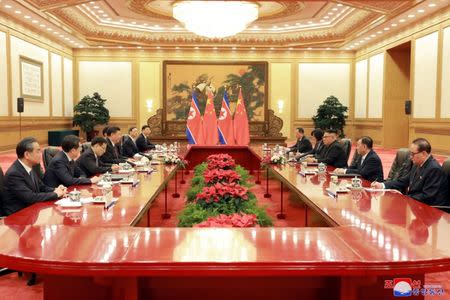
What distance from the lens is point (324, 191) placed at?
3.80 metres

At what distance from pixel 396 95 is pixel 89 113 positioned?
9746 mm

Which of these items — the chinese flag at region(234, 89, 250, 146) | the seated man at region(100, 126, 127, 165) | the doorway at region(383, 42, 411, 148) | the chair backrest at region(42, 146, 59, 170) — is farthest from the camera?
the doorway at region(383, 42, 411, 148)

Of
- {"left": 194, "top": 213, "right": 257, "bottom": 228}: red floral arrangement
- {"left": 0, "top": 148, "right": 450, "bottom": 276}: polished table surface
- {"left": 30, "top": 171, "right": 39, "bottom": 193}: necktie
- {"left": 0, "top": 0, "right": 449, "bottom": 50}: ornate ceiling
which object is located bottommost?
{"left": 194, "top": 213, "right": 257, "bottom": 228}: red floral arrangement

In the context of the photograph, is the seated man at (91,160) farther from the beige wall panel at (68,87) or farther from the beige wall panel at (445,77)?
the beige wall panel at (68,87)

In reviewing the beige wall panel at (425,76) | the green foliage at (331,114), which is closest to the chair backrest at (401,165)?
the beige wall panel at (425,76)

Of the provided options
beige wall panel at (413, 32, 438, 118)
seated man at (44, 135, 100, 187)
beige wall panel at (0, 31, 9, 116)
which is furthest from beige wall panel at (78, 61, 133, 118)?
seated man at (44, 135, 100, 187)

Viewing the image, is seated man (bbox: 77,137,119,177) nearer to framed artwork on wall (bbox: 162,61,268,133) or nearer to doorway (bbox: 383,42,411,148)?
framed artwork on wall (bbox: 162,61,268,133)

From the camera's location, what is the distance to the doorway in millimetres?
13773

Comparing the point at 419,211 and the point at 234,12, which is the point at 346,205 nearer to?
the point at 419,211

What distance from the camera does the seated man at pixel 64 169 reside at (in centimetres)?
408

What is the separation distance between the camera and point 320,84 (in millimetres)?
16578

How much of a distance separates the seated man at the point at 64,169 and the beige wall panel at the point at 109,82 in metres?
12.2

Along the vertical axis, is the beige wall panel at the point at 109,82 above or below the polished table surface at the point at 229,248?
above

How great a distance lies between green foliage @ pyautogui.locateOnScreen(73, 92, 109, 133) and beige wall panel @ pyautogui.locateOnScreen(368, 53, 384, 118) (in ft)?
29.0
